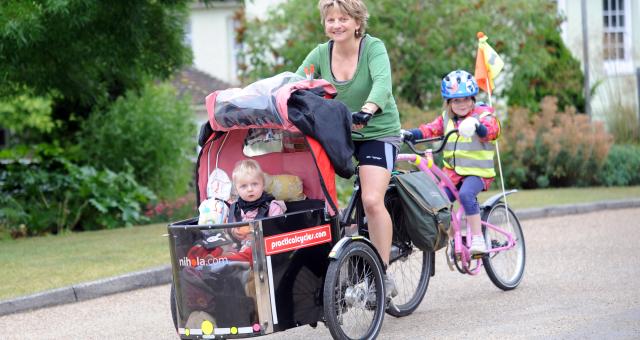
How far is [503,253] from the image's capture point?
922cm

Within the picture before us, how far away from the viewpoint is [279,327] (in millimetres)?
6402

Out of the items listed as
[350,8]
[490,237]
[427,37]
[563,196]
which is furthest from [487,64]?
[427,37]

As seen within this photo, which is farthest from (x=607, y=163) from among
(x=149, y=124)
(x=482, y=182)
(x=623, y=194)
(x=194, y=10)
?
(x=194, y=10)

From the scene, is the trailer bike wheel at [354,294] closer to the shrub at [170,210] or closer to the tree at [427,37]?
the shrub at [170,210]

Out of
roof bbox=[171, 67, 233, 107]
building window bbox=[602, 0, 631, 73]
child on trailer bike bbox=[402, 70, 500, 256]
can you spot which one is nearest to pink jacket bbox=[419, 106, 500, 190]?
child on trailer bike bbox=[402, 70, 500, 256]

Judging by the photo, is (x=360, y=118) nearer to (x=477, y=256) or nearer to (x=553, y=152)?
(x=477, y=256)

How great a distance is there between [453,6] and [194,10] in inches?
561

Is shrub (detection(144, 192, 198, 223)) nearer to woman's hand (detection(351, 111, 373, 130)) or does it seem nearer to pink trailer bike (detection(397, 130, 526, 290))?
pink trailer bike (detection(397, 130, 526, 290))

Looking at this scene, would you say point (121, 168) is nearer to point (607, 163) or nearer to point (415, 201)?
point (607, 163)

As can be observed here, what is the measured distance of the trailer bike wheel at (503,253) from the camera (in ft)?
29.3

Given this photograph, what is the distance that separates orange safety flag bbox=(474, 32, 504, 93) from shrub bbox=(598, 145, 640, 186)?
35.3 ft

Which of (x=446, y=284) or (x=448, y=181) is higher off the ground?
(x=448, y=181)

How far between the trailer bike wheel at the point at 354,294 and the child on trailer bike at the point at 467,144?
1.76 meters

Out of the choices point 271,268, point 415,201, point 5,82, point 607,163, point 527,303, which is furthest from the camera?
point 607,163
